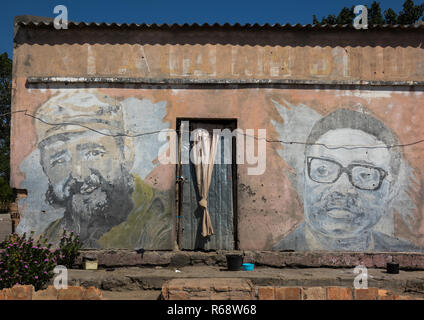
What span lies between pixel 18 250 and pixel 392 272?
20.9 feet

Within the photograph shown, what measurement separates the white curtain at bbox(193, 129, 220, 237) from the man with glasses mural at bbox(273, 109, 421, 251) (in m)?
1.73

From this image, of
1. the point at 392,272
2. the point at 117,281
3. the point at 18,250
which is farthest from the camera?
the point at 392,272

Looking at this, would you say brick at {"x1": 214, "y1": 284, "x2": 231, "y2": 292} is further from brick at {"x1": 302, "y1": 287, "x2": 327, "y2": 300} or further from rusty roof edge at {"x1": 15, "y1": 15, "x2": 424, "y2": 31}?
rusty roof edge at {"x1": 15, "y1": 15, "x2": 424, "y2": 31}

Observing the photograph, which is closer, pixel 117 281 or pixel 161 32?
pixel 117 281

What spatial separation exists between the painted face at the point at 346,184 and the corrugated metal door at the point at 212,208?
153 cm

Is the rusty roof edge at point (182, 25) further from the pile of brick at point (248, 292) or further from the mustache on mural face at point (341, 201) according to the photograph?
the pile of brick at point (248, 292)

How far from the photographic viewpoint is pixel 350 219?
314 inches

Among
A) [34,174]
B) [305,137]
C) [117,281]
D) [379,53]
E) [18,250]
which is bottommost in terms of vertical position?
[117,281]

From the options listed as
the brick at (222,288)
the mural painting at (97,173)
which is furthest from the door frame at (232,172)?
the brick at (222,288)

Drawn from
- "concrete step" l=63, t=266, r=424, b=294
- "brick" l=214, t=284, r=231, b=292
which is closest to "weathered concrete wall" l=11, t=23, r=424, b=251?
"concrete step" l=63, t=266, r=424, b=294

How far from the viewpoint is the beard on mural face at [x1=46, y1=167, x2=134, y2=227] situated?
7.82 m

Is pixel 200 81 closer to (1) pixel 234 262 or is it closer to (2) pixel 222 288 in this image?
→ (1) pixel 234 262
